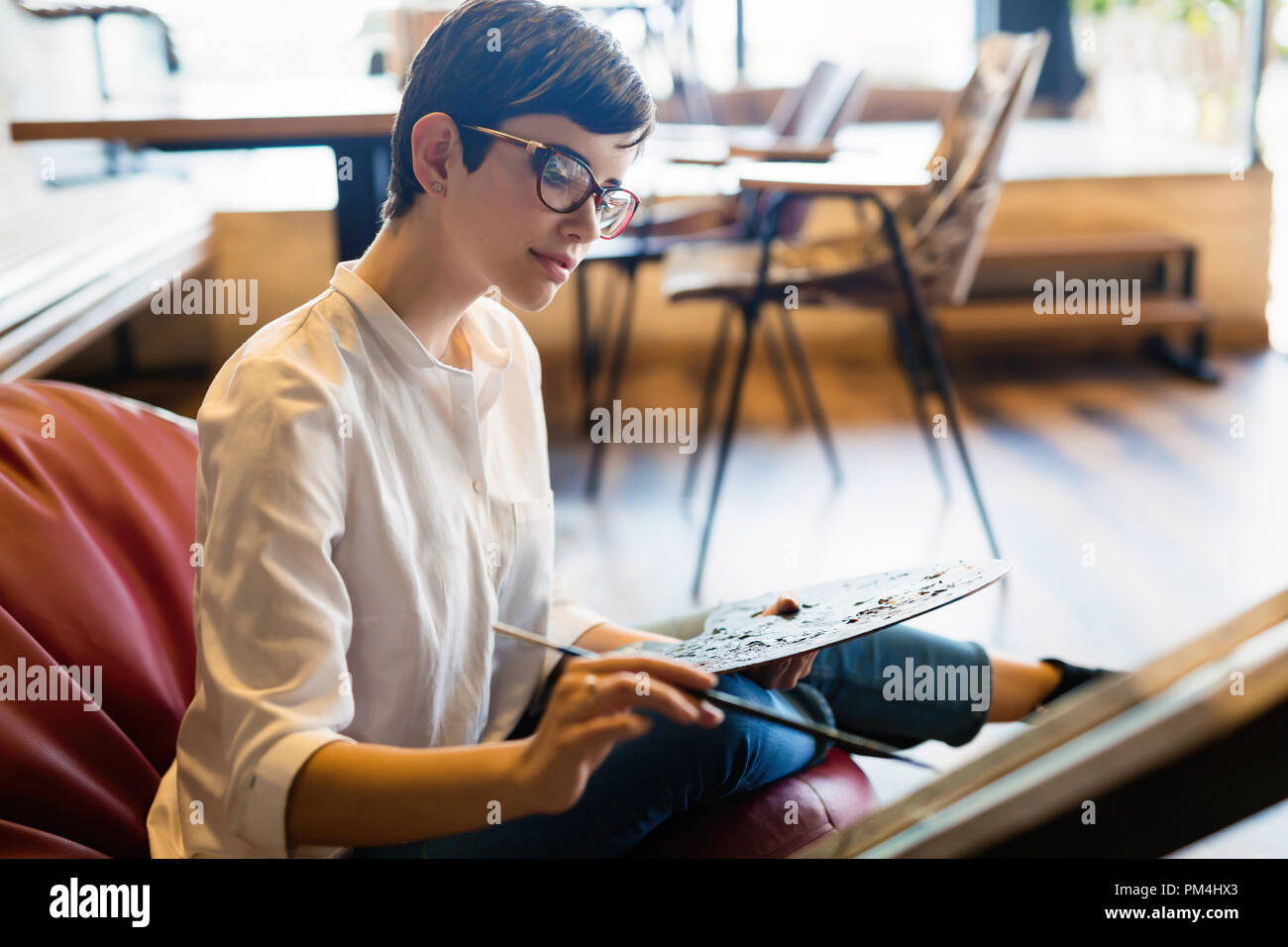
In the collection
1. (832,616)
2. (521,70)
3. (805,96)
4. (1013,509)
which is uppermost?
(805,96)

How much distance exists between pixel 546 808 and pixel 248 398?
362 mm

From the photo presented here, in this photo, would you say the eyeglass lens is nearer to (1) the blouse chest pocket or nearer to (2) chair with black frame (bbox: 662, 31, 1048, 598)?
(1) the blouse chest pocket

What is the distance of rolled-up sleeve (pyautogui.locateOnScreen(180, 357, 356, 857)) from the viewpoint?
0.81 metres

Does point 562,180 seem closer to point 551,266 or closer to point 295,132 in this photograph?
point 551,266

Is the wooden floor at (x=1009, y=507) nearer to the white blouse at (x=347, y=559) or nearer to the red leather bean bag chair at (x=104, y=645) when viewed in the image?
the red leather bean bag chair at (x=104, y=645)

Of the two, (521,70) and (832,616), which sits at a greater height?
(521,70)

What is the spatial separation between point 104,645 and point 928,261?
6.94ft

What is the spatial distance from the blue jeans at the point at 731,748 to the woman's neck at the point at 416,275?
0.39 m

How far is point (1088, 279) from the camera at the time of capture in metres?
4.57

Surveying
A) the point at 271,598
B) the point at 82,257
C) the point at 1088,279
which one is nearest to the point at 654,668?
the point at 271,598

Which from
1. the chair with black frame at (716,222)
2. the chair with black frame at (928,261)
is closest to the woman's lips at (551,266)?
the chair with black frame at (928,261)

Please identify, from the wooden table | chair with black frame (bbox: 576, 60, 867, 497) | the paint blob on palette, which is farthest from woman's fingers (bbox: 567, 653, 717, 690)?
chair with black frame (bbox: 576, 60, 867, 497)

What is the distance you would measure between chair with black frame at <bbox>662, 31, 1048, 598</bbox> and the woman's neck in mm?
1338

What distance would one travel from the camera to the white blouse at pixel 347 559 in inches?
32.6
